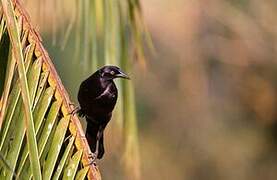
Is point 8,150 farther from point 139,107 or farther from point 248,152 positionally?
point 248,152

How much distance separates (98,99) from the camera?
356 cm

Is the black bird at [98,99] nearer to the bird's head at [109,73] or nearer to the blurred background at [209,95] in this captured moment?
the bird's head at [109,73]

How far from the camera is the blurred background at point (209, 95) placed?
944 centimetres

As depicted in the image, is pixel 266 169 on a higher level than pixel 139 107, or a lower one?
lower

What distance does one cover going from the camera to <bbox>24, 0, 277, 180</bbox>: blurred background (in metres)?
9.44

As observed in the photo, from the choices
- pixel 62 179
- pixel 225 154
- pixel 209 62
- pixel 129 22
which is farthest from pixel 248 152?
pixel 62 179

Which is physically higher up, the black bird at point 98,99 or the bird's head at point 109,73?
the bird's head at point 109,73

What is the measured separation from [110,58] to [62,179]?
→ 2.02ft

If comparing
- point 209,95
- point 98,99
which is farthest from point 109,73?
point 209,95

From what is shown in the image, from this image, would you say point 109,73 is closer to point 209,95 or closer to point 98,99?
point 98,99

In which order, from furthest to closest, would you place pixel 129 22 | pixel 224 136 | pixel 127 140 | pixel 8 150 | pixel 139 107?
1. pixel 224 136
2. pixel 139 107
3. pixel 129 22
4. pixel 127 140
5. pixel 8 150

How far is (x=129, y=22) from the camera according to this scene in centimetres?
296

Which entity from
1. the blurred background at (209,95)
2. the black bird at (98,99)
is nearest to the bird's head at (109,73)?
the black bird at (98,99)

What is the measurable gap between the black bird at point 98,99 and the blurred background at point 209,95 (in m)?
5.40
